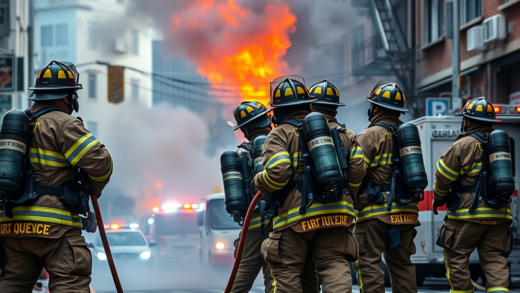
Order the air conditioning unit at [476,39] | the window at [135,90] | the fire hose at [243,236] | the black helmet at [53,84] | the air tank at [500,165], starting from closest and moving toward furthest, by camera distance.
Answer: the black helmet at [53,84]
the fire hose at [243,236]
the air tank at [500,165]
the air conditioning unit at [476,39]
the window at [135,90]

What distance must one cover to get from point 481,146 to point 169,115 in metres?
34.4

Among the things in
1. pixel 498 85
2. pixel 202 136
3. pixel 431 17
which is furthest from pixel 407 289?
pixel 202 136

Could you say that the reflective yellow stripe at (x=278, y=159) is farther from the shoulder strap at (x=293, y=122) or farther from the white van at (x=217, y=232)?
the white van at (x=217, y=232)

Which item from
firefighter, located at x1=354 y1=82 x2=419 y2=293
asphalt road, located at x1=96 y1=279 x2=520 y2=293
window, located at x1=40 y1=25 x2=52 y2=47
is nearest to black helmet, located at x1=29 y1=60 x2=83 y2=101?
firefighter, located at x1=354 y1=82 x2=419 y2=293

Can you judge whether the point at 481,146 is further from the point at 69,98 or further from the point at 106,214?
the point at 106,214

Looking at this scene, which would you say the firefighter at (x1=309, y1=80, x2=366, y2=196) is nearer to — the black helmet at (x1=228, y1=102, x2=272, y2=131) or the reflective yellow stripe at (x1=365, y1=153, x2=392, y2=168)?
the reflective yellow stripe at (x1=365, y1=153, x2=392, y2=168)

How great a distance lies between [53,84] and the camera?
225 inches

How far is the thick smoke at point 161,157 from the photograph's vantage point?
38.8m

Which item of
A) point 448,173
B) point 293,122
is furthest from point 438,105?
point 293,122

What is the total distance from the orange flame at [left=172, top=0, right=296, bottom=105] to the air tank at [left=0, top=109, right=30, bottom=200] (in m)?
16.5

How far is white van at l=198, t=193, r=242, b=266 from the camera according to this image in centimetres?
1691

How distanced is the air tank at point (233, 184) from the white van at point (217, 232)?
9.73 meters

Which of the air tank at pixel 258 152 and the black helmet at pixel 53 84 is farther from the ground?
the black helmet at pixel 53 84

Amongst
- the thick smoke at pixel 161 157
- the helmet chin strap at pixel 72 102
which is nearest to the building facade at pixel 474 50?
the helmet chin strap at pixel 72 102
